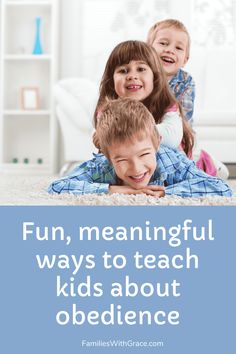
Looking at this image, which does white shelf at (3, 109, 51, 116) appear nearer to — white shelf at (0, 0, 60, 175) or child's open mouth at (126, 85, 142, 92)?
white shelf at (0, 0, 60, 175)

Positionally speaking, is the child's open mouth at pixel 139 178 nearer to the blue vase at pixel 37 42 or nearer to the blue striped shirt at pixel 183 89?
the blue striped shirt at pixel 183 89

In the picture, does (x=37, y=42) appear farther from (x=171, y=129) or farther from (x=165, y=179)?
(x=165, y=179)

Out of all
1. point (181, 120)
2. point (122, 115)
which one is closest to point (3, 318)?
point (122, 115)

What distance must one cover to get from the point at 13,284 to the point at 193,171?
79 cm

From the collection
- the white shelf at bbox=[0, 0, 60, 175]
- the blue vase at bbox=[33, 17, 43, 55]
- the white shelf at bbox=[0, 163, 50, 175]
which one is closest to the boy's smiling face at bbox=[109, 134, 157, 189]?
the white shelf at bbox=[0, 163, 50, 175]

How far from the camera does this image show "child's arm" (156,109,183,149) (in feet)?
5.37

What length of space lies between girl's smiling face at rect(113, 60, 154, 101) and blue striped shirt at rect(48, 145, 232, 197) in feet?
0.53

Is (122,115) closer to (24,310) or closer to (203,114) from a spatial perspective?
(24,310)

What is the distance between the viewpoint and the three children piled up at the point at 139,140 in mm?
1459

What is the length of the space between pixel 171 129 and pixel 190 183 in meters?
0.19

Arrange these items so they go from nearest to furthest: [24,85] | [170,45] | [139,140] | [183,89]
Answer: [139,140] < [170,45] < [183,89] < [24,85]

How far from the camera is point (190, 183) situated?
1.53 metres

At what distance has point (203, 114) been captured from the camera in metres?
2.94

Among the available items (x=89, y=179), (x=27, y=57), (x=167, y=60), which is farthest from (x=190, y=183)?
(x=27, y=57)
